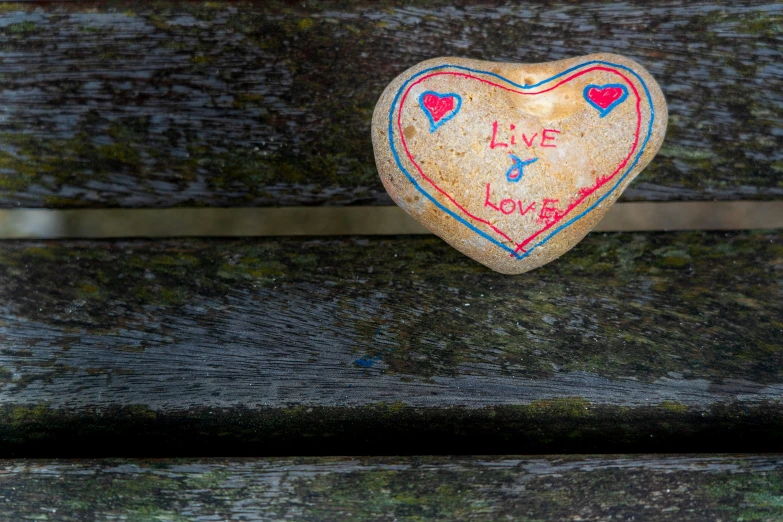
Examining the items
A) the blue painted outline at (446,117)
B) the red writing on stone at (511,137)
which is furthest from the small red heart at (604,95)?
the blue painted outline at (446,117)

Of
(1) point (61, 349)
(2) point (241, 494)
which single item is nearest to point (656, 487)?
(2) point (241, 494)

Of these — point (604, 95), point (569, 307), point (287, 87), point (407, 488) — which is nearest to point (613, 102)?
point (604, 95)

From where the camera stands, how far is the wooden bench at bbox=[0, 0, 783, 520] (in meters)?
1.08

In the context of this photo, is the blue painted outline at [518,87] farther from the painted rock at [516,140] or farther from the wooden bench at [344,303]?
the wooden bench at [344,303]

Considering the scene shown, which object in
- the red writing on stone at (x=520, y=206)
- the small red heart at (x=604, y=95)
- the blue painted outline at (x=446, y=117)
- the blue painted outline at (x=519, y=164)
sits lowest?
the red writing on stone at (x=520, y=206)

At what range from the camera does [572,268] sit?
43.4 inches

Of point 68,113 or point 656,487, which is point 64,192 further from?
point 656,487

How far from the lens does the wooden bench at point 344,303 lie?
1085 mm

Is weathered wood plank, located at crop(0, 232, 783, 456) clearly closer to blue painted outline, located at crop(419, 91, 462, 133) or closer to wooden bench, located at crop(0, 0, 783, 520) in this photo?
wooden bench, located at crop(0, 0, 783, 520)

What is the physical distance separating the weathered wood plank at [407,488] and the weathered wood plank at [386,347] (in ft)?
0.15

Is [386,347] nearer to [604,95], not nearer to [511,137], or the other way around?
[511,137]

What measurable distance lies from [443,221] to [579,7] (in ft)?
1.68

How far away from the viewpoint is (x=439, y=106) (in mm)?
946

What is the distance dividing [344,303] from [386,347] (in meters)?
0.12
